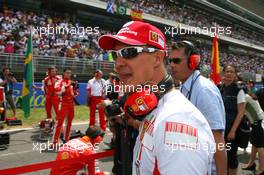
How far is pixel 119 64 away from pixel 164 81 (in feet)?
0.70

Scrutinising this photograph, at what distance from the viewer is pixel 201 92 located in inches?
94.7

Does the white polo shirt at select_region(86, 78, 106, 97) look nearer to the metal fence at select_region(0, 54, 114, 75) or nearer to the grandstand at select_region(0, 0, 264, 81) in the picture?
the grandstand at select_region(0, 0, 264, 81)

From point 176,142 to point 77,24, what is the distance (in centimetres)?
1934

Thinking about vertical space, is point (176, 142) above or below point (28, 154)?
above

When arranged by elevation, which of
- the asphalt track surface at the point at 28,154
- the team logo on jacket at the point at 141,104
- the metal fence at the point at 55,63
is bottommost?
the asphalt track surface at the point at 28,154

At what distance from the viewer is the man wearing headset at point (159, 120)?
98cm

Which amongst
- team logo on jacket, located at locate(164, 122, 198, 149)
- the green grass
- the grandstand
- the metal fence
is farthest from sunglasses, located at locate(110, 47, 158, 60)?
the metal fence

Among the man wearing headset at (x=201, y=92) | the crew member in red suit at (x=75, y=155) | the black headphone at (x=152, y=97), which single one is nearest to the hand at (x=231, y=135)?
the man wearing headset at (x=201, y=92)

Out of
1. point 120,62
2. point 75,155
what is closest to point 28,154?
point 75,155

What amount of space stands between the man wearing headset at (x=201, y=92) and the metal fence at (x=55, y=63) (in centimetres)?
1156

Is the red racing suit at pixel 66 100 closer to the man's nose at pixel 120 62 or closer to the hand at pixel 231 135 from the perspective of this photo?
the hand at pixel 231 135

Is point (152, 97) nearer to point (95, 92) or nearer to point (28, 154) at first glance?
point (28, 154)

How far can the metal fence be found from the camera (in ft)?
42.7

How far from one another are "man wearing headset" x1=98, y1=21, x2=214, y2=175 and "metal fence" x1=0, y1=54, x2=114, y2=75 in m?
12.6
